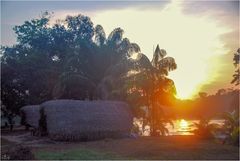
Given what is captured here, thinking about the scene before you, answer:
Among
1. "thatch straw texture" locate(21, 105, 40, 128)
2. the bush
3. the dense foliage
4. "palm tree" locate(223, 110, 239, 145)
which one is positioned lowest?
the bush

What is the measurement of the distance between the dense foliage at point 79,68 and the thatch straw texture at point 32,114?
1727 millimetres

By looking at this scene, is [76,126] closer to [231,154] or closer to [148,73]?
[148,73]

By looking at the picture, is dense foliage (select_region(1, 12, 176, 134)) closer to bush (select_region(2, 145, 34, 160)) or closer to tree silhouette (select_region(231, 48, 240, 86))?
tree silhouette (select_region(231, 48, 240, 86))

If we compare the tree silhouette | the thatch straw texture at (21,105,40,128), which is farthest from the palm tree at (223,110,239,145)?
the thatch straw texture at (21,105,40,128)

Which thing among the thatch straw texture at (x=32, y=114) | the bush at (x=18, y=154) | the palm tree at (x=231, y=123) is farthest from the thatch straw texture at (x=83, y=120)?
the bush at (x=18, y=154)

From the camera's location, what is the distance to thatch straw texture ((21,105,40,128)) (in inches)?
945

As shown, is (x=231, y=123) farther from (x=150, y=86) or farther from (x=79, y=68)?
(x=79, y=68)

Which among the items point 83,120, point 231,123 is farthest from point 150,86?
point 231,123

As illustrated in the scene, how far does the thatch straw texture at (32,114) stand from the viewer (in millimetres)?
24016

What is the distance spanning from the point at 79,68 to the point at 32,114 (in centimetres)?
439

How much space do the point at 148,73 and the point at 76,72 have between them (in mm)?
5439

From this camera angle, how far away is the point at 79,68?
968 inches

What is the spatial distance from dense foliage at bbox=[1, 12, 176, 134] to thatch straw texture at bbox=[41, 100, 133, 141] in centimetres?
226

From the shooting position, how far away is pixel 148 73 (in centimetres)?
2112
